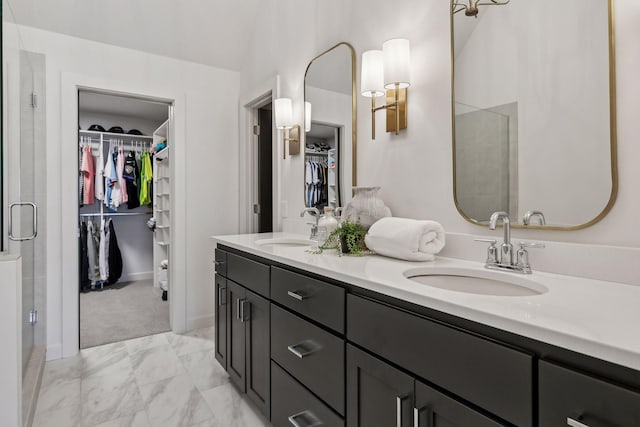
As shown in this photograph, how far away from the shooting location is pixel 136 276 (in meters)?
5.13

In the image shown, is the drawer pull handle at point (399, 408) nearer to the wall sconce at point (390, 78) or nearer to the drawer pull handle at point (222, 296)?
the wall sconce at point (390, 78)

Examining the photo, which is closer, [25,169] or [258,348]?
[258,348]

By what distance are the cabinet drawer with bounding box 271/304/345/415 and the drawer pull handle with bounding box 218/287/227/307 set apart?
2.13ft

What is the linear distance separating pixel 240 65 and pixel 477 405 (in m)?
3.31

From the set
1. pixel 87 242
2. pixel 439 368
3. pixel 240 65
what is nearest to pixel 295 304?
pixel 439 368

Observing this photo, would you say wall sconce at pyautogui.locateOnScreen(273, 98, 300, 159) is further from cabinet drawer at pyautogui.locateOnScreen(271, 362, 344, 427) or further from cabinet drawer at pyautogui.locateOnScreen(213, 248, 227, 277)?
cabinet drawer at pyautogui.locateOnScreen(271, 362, 344, 427)

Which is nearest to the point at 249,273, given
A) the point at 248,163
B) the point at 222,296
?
the point at 222,296

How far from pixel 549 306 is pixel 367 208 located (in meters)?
0.99

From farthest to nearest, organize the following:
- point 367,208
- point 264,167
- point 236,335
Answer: point 264,167 → point 236,335 → point 367,208

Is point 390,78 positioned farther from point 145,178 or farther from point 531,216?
point 145,178

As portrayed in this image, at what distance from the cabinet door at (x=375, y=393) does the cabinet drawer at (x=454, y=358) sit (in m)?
0.04

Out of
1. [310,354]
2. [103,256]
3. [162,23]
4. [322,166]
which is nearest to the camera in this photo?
[310,354]

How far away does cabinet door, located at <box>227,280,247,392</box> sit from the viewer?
1938 millimetres

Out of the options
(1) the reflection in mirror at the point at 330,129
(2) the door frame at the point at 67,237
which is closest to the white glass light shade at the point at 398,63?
(1) the reflection in mirror at the point at 330,129
